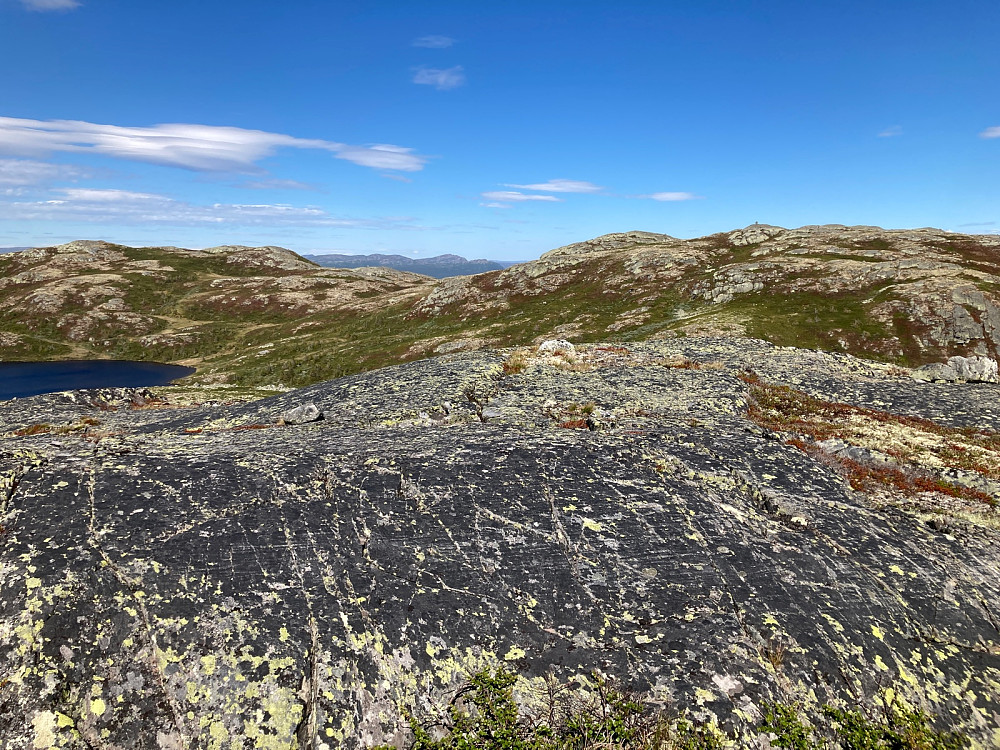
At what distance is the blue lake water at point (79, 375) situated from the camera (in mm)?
108850

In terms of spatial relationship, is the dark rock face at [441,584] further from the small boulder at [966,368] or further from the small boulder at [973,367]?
the small boulder at [973,367]

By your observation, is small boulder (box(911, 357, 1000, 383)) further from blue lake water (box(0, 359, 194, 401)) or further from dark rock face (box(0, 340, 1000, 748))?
blue lake water (box(0, 359, 194, 401))

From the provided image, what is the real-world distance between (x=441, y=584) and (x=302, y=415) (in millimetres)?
13585

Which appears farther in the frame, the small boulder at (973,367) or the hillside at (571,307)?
the hillside at (571,307)

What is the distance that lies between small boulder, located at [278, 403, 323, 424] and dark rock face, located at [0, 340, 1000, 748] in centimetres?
456

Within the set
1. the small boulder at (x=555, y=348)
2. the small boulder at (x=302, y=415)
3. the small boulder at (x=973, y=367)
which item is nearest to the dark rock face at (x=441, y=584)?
the small boulder at (x=302, y=415)

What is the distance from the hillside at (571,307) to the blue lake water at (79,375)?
6.66m

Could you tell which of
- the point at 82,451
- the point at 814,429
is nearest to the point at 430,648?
the point at 82,451

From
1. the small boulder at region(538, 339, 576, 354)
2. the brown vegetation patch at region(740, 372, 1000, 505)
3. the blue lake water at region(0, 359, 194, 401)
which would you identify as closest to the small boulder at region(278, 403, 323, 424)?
the small boulder at region(538, 339, 576, 354)

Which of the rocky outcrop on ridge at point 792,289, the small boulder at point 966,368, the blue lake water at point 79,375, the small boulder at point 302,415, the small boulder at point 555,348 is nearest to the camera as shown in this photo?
the small boulder at point 302,415

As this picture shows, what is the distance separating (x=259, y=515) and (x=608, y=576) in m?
8.61

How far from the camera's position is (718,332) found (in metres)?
79.9

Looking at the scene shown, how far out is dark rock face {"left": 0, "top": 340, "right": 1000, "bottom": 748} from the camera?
330 inches

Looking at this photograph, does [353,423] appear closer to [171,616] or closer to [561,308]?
[171,616]
